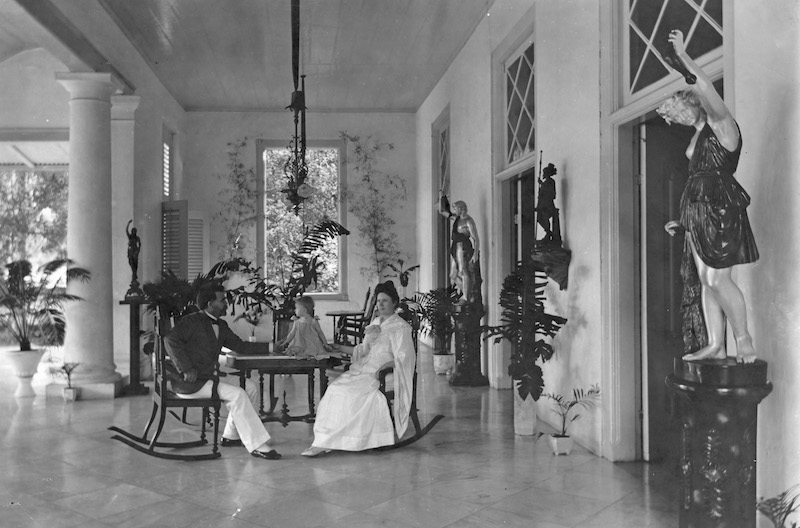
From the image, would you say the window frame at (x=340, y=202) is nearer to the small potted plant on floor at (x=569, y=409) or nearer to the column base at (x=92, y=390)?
the column base at (x=92, y=390)

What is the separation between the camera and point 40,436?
5723 millimetres

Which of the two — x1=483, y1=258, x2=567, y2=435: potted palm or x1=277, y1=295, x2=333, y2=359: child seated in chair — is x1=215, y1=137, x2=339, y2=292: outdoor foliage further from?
x1=483, y1=258, x2=567, y2=435: potted palm

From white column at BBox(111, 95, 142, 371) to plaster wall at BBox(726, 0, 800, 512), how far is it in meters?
7.22

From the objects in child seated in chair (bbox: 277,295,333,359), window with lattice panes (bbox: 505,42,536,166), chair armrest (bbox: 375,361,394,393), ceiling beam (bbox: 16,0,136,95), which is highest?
ceiling beam (bbox: 16,0,136,95)

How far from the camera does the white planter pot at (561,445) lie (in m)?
5.05

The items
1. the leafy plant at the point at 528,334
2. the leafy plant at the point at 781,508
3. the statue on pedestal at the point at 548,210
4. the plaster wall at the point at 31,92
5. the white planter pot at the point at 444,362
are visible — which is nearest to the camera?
the leafy plant at the point at 781,508

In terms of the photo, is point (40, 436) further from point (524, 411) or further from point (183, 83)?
point (183, 83)

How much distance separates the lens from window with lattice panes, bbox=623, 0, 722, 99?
377 centimetres

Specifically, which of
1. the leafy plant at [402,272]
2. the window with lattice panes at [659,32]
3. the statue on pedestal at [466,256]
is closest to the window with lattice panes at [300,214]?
the leafy plant at [402,272]

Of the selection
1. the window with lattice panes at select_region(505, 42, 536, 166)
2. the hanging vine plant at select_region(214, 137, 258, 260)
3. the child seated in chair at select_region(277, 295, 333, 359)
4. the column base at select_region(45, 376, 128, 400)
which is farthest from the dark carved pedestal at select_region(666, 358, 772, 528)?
the hanging vine plant at select_region(214, 137, 258, 260)

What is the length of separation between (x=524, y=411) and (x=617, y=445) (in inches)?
36.8

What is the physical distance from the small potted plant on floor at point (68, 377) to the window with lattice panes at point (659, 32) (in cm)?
590

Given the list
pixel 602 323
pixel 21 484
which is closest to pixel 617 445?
pixel 602 323

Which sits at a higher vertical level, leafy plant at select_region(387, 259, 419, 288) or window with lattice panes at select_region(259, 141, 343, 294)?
window with lattice panes at select_region(259, 141, 343, 294)
